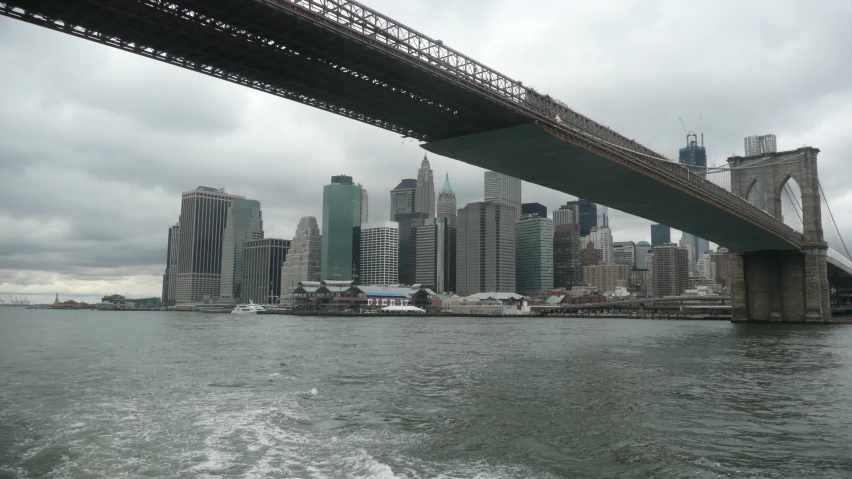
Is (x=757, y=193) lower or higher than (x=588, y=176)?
higher

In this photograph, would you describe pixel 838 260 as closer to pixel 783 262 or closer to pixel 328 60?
pixel 783 262

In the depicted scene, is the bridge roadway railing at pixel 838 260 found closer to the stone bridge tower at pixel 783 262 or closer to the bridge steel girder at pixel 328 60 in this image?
the stone bridge tower at pixel 783 262

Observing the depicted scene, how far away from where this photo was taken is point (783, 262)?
79.8 m

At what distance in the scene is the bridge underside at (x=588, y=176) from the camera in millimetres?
40375

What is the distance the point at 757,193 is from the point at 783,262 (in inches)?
589

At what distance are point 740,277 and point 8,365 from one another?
3304 inches

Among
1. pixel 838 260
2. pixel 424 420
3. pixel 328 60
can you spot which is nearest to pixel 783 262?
pixel 838 260

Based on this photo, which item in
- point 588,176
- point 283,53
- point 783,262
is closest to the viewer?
point 283,53

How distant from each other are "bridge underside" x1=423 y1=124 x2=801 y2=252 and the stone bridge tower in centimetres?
857

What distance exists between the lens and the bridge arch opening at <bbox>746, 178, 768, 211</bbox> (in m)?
86.1

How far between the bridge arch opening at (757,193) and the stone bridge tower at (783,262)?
5.6 inches

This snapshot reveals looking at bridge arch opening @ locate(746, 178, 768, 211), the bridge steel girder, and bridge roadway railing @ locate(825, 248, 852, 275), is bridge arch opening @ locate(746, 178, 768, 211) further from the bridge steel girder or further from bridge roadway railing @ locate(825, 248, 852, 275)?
the bridge steel girder

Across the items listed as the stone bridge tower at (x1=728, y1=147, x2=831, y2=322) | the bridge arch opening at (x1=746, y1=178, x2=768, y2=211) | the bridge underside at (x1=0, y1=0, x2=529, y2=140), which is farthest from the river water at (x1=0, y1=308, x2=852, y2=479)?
the bridge arch opening at (x1=746, y1=178, x2=768, y2=211)

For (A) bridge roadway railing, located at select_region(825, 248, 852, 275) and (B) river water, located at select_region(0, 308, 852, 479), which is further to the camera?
(A) bridge roadway railing, located at select_region(825, 248, 852, 275)
